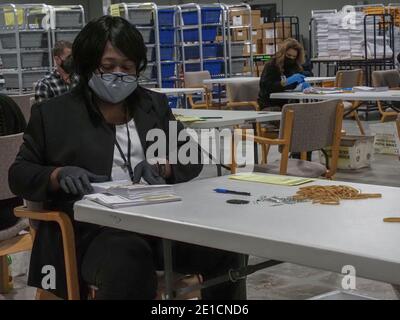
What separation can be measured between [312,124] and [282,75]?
2919 millimetres

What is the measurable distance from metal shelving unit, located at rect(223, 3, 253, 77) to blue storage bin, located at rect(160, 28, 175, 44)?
1.12 m

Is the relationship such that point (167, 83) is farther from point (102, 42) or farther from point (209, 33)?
point (102, 42)

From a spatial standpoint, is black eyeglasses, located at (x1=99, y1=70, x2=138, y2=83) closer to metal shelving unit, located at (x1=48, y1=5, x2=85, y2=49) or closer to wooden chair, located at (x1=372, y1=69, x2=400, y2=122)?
wooden chair, located at (x1=372, y1=69, x2=400, y2=122)

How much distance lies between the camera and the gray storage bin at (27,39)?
11211 millimetres

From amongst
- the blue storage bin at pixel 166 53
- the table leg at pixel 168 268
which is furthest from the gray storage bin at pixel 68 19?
the table leg at pixel 168 268

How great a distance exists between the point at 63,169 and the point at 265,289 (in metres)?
1.70

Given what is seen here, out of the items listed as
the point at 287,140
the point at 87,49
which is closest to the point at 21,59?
the point at 287,140

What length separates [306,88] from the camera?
6805 millimetres

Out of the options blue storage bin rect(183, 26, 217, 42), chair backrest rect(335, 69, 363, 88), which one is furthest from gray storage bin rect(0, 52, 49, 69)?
chair backrest rect(335, 69, 363, 88)

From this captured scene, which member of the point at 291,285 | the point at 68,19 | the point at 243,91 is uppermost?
the point at 68,19

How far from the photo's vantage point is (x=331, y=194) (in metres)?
2.04

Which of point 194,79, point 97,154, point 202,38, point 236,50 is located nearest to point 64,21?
point 202,38

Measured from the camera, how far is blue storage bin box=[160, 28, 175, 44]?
38.0ft

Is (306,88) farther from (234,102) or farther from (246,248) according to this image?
(246,248)
